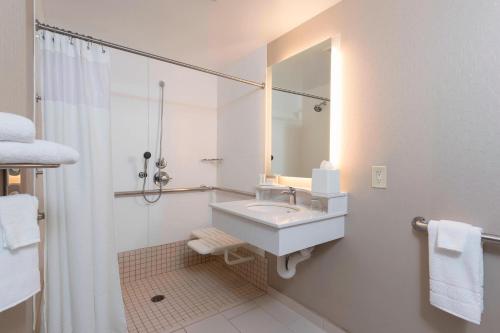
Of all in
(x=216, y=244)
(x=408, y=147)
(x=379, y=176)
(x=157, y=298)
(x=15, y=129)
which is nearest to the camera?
(x=15, y=129)

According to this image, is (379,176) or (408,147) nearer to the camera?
(408,147)

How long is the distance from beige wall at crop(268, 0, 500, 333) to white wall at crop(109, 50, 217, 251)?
1.43m

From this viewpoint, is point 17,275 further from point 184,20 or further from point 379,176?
point 184,20

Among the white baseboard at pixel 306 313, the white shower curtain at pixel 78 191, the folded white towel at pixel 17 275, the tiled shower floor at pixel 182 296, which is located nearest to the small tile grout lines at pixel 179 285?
the tiled shower floor at pixel 182 296

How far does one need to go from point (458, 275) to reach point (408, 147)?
60 centimetres

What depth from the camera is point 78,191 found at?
1.30 meters

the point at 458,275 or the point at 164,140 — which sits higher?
the point at 164,140

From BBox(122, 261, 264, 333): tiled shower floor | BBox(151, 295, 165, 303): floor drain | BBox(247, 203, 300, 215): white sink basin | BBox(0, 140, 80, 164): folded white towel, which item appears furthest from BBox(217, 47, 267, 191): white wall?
BBox(0, 140, 80, 164): folded white towel

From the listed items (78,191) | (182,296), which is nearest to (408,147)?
(78,191)

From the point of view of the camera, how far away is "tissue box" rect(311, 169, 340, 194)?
1.43 meters

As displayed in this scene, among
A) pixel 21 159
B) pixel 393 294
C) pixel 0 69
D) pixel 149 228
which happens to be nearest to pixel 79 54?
pixel 0 69

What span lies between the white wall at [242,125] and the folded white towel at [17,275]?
1651mm

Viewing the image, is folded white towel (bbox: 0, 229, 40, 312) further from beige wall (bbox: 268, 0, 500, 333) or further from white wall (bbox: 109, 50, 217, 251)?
white wall (bbox: 109, 50, 217, 251)

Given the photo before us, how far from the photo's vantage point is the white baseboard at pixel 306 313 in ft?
5.20
